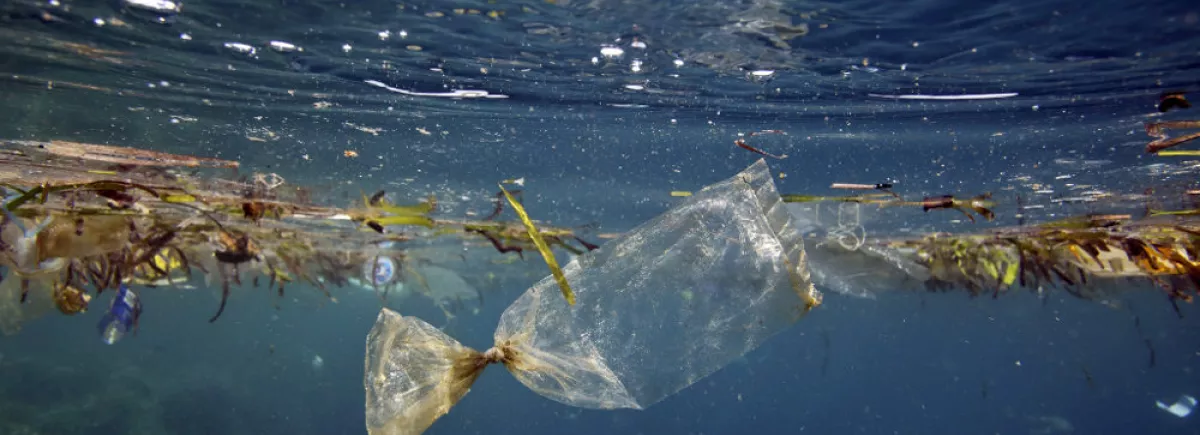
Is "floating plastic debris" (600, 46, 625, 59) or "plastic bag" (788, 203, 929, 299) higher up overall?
"floating plastic debris" (600, 46, 625, 59)

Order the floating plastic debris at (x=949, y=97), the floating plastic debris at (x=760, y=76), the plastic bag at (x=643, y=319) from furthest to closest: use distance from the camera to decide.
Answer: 1. the floating plastic debris at (x=949, y=97)
2. the floating plastic debris at (x=760, y=76)
3. the plastic bag at (x=643, y=319)

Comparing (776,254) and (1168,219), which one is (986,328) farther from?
(776,254)

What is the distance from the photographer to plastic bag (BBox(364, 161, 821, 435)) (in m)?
3.47

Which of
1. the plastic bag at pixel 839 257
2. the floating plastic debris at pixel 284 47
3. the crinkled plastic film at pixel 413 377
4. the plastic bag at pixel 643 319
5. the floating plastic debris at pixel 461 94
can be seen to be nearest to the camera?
the plastic bag at pixel 643 319

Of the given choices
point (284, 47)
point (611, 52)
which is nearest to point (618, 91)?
point (611, 52)

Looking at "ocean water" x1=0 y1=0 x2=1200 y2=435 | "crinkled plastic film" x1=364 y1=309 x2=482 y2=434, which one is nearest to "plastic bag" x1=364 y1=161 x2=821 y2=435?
"crinkled plastic film" x1=364 y1=309 x2=482 y2=434

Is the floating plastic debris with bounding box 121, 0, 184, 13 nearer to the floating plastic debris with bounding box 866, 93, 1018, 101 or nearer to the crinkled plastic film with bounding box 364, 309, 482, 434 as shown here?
the crinkled plastic film with bounding box 364, 309, 482, 434

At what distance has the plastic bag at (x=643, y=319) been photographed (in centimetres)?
347

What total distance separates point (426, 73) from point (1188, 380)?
639 feet

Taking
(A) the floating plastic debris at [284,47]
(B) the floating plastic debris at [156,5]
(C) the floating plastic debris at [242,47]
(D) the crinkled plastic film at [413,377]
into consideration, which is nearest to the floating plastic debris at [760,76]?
(D) the crinkled plastic film at [413,377]

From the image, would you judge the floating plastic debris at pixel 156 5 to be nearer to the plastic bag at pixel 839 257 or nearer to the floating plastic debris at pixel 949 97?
the plastic bag at pixel 839 257

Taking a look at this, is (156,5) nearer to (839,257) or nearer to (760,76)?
(760,76)

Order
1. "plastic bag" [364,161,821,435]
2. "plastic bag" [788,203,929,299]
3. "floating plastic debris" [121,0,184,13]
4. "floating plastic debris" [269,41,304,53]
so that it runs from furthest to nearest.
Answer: "plastic bag" [788,203,929,299] < "floating plastic debris" [269,41,304,53] < "floating plastic debris" [121,0,184,13] < "plastic bag" [364,161,821,435]

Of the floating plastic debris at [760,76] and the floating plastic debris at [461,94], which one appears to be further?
the floating plastic debris at [461,94]
